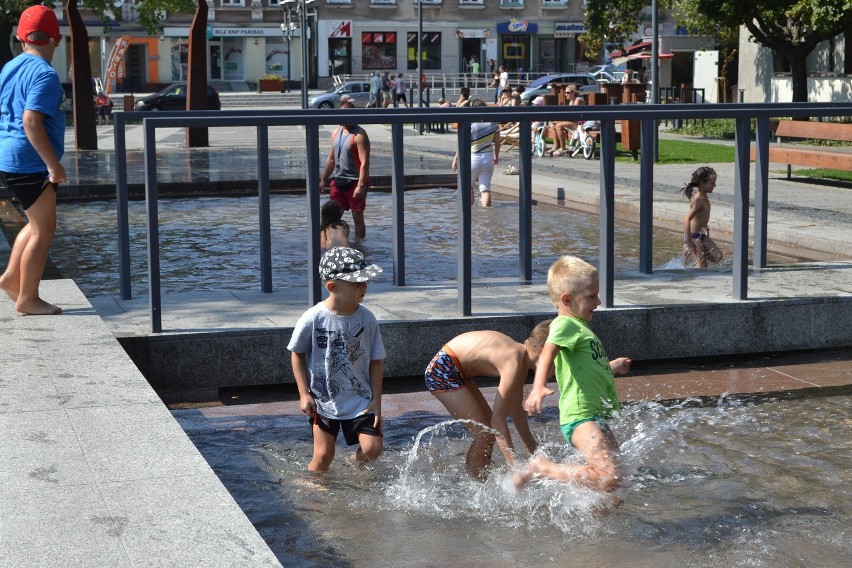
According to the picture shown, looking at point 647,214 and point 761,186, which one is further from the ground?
point 761,186

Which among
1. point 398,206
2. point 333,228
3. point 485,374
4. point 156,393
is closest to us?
point 485,374

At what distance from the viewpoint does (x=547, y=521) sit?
197 inches

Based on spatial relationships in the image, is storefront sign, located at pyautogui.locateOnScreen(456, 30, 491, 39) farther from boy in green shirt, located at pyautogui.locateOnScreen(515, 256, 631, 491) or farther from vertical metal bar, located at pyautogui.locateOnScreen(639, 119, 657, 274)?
boy in green shirt, located at pyautogui.locateOnScreen(515, 256, 631, 491)

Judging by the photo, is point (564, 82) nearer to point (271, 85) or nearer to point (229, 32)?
point (271, 85)

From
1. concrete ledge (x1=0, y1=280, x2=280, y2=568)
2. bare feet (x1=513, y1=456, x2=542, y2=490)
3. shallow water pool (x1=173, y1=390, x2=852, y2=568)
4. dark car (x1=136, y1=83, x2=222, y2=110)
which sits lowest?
shallow water pool (x1=173, y1=390, x2=852, y2=568)

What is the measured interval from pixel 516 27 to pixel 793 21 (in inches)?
1561

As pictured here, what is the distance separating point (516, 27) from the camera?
2783 inches

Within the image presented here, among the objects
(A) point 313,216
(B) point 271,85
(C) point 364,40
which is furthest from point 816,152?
(C) point 364,40

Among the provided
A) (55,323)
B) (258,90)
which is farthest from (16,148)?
(258,90)

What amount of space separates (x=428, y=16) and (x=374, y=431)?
220 feet

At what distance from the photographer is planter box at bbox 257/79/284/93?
63000 millimetres

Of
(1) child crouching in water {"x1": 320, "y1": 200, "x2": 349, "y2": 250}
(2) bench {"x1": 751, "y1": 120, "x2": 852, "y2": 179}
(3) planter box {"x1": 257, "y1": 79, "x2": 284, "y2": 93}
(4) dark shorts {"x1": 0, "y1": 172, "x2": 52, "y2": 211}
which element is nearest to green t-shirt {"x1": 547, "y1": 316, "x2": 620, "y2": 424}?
(4) dark shorts {"x1": 0, "y1": 172, "x2": 52, "y2": 211}

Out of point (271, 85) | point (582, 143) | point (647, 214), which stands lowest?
point (647, 214)

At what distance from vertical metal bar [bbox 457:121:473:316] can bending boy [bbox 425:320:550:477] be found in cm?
205
